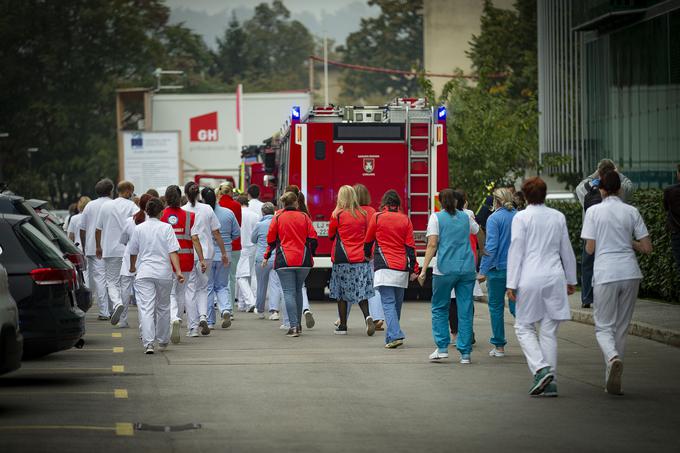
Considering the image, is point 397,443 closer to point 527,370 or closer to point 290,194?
point 527,370

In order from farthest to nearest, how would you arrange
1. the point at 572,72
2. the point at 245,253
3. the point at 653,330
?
the point at 572,72 < the point at 245,253 < the point at 653,330

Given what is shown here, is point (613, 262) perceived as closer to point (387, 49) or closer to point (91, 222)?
point (91, 222)

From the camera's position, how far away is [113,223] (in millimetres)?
19984

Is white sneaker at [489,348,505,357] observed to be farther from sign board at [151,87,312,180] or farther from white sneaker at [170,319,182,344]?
sign board at [151,87,312,180]

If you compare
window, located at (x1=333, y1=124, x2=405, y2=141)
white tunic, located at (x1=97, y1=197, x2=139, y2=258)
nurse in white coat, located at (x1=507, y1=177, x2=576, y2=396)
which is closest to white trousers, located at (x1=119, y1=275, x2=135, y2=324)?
white tunic, located at (x1=97, y1=197, x2=139, y2=258)

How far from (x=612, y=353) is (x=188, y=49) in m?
82.0

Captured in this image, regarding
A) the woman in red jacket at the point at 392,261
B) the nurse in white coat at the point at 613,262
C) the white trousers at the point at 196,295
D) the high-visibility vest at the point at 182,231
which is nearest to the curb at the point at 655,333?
the woman in red jacket at the point at 392,261

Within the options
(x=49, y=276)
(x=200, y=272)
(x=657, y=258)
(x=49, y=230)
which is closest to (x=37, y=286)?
(x=49, y=276)

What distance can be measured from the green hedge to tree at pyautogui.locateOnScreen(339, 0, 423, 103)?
83.6m

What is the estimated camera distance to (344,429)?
975 centimetres

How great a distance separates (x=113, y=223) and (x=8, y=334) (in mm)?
9813

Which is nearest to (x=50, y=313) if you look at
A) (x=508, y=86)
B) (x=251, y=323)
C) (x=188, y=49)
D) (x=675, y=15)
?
(x=251, y=323)

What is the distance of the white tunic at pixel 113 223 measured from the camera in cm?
1992

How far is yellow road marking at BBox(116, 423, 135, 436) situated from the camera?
377 inches
